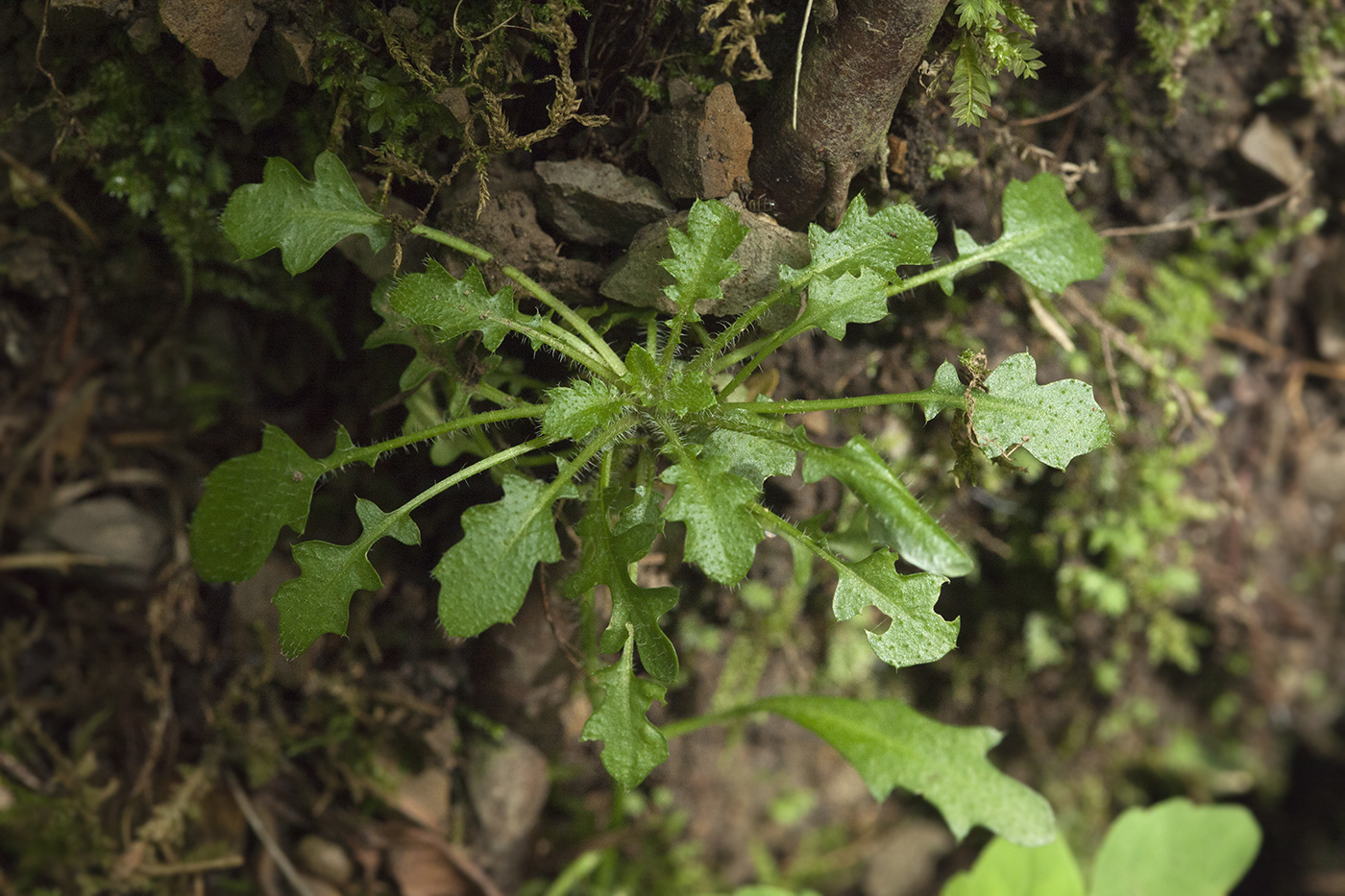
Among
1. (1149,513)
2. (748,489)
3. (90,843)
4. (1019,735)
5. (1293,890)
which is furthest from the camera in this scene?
(1293,890)

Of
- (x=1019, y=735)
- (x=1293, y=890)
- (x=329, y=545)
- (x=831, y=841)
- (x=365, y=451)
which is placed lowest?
(x=1293, y=890)

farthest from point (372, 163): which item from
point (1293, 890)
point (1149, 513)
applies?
point (1293, 890)

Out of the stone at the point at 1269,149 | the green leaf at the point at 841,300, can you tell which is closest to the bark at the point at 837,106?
the green leaf at the point at 841,300

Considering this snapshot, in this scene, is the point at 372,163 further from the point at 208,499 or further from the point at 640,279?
the point at 208,499

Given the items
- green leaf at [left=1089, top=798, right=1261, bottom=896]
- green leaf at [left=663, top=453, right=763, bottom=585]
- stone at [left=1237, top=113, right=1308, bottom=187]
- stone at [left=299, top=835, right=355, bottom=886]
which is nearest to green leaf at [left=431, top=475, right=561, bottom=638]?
green leaf at [left=663, top=453, right=763, bottom=585]

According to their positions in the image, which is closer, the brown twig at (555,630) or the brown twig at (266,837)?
the brown twig at (555,630)

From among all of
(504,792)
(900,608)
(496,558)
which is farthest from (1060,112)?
(504,792)

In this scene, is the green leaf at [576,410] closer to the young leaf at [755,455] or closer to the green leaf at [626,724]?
the young leaf at [755,455]
